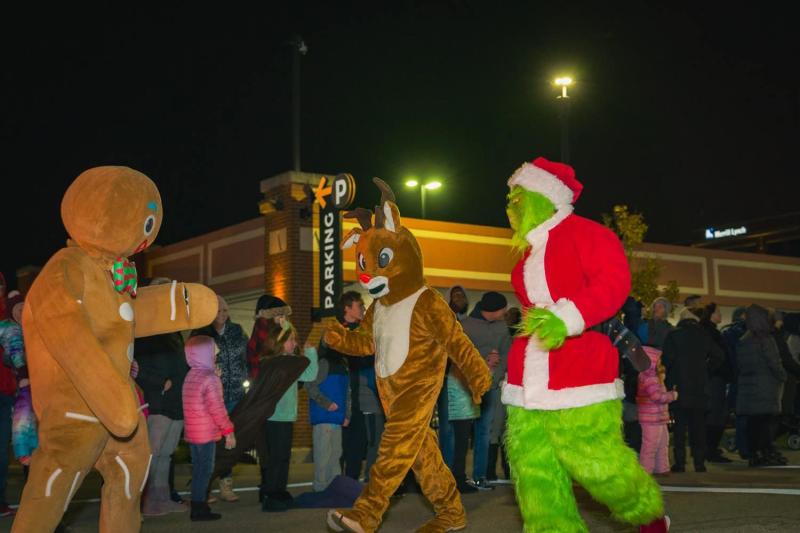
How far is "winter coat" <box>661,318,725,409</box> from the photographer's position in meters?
10.9

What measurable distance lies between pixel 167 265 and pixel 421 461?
16.5 meters

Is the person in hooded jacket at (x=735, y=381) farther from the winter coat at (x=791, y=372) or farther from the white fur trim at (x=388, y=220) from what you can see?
the white fur trim at (x=388, y=220)

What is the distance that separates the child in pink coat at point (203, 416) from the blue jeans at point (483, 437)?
2.68 metres

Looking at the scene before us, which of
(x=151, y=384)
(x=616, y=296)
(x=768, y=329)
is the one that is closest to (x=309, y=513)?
(x=151, y=384)

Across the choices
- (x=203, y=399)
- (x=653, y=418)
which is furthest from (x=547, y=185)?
(x=653, y=418)

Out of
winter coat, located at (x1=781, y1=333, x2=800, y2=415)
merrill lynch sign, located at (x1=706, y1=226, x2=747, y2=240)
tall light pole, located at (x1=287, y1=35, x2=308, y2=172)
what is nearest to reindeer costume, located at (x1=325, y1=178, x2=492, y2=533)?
winter coat, located at (x1=781, y1=333, x2=800, y2=415)

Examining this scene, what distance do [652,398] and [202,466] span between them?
475cm

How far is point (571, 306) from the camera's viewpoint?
4.87 meters

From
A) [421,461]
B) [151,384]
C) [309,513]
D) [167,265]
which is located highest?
[167,265]

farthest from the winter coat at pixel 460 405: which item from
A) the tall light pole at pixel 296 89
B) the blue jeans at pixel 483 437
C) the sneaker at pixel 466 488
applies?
the tall light pole at pixel 296 89

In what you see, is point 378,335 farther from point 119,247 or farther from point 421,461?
point 119,247

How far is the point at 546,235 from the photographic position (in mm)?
5297

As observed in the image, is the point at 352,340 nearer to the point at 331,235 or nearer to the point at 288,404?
the point at 288,404

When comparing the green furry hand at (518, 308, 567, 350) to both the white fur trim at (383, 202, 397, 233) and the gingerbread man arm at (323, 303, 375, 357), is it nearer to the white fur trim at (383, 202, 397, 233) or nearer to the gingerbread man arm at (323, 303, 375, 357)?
the white fur trim at (383, 202, 397, 233)
